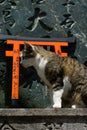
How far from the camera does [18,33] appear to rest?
970 centimetres

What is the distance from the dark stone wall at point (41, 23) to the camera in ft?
31.3

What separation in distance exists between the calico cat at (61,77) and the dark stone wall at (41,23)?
2.46m

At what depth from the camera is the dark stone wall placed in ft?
31.3

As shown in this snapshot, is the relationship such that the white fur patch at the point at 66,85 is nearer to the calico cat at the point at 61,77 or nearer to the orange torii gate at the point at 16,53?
the calico cat at the point at 61,77

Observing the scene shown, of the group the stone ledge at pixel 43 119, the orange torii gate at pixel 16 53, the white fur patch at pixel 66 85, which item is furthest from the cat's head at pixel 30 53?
the orange torii gate at pixel 16 53

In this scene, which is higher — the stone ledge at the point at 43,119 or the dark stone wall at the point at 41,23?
the dark stone wall at the point at 41,23

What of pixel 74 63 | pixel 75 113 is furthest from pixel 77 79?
pixel 75 113

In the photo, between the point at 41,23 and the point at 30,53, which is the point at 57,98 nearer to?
the point at 30,53

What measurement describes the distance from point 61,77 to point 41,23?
3.15 metres

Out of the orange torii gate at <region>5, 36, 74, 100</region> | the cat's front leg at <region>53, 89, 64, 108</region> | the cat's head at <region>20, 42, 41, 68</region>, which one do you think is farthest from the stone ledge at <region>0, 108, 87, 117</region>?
the orange torii gate at <region>5, 36, 74, 100</region>

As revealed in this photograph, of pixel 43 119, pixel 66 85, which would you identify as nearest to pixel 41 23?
pixel 66 85

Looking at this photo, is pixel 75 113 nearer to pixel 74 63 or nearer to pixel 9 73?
pixel 74 63

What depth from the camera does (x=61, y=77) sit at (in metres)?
6.79

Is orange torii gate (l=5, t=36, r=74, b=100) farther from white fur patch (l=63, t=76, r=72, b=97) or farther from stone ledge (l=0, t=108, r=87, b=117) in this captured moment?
stone ledge (l=0, t=108, r=87, b=117)
